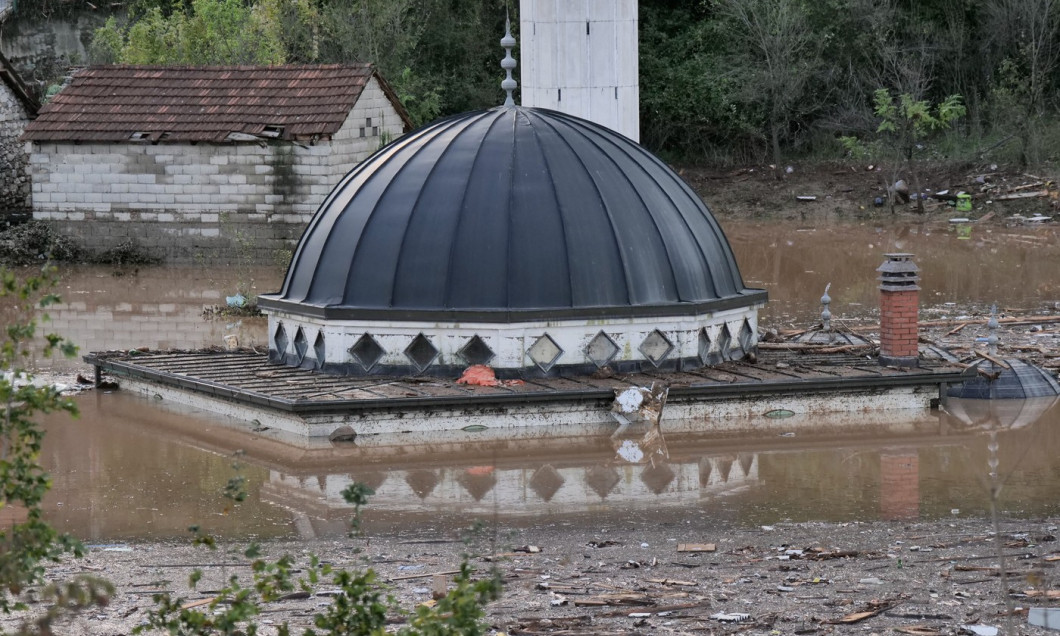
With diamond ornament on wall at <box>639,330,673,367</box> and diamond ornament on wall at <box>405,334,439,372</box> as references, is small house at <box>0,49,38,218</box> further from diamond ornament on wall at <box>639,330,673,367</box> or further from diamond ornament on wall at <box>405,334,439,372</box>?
diamond ornament on wall at <box>639,330,673,367</box>

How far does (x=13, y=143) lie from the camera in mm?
32000

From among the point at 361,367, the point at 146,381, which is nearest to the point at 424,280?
the point at 361,367

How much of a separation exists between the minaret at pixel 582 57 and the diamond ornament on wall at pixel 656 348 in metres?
6.64

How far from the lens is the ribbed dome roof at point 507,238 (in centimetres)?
1573

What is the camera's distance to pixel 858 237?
100ft

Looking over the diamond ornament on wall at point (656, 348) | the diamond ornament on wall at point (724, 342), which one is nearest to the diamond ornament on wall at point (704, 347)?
the diamond ornament on wall at point (724, 342)

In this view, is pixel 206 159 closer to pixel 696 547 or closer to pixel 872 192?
pixel 872 192

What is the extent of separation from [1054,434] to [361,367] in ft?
22.6

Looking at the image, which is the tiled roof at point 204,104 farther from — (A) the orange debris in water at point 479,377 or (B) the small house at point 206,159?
(A) the orange debris in water at point 479,377

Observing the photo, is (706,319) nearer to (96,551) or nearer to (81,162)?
(96,551)

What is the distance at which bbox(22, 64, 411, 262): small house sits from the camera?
27.6m

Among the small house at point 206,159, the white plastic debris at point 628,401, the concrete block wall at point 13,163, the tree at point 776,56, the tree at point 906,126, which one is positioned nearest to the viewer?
the white plastic debris at point 628,401

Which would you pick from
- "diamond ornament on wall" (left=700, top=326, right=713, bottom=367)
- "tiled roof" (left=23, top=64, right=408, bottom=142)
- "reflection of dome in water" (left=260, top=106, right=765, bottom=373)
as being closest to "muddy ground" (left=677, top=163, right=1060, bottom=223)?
"tiled roof" (left=23, top=64, right=408, bottom=142)

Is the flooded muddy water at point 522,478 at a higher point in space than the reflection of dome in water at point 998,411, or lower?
lower
